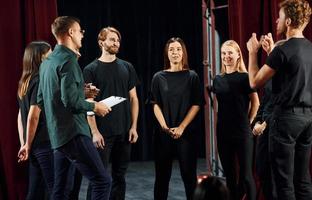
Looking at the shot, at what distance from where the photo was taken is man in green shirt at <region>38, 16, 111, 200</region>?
9.41ft

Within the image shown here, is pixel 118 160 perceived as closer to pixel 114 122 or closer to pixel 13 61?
pixel 114 122

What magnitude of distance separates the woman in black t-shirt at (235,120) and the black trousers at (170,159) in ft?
0.67

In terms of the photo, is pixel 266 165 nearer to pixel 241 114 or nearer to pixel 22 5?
pixel 241 114

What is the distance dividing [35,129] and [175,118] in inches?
37.9

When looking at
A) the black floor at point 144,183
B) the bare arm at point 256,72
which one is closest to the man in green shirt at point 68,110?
the bare arm at point 256,72

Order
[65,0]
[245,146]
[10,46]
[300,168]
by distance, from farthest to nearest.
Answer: [65,0] → [10,46] → [245,146] → [300,168]

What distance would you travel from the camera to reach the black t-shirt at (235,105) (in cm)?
352

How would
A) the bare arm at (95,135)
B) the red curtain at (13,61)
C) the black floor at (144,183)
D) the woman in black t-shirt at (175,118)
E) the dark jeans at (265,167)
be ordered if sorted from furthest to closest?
the black floor at (144,183), the red curtain at (13,61), the woman in black t-shirt at (175,118), the bare arm at (95,135), the dark jeans at (265,167)

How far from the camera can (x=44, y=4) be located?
3.99 meters

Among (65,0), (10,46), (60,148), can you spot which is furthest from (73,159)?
(65,0)

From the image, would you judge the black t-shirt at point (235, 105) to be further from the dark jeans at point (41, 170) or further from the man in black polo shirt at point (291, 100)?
the dark jeans at point (41, 170)

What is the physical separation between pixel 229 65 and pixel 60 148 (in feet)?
4.38

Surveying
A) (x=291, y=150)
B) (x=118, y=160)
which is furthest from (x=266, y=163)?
(x=118, y=160)

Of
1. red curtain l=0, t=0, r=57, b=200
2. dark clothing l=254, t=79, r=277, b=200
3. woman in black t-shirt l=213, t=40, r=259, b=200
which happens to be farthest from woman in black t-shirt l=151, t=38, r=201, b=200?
red curtain l=0, t=0, r=57, b=200
